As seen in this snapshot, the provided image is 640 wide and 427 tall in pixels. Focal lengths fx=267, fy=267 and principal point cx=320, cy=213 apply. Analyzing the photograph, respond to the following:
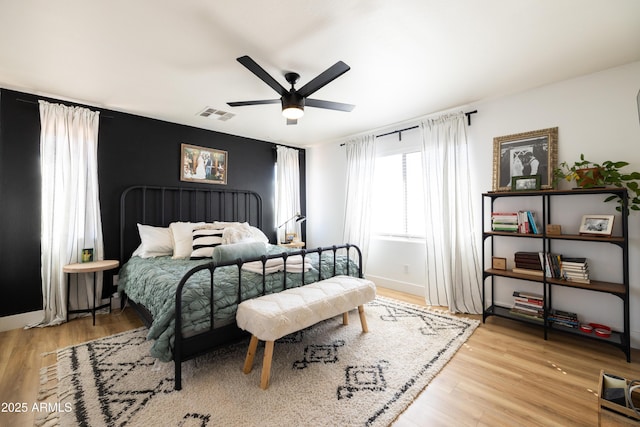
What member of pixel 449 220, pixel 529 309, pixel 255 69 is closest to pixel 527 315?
pixel 529 309

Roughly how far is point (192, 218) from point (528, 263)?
14.2 ft

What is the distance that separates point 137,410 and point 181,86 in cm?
282

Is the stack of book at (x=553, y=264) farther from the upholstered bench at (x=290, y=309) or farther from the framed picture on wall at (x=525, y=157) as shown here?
the upholstered bench at (x=290, y=309)

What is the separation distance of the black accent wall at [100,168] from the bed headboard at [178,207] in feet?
0.32

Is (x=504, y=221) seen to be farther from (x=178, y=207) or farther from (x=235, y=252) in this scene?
(x=178, y=207)

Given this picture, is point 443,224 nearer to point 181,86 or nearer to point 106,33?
point 181,86

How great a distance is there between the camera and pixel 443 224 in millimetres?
3428

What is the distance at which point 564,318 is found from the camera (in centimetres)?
261

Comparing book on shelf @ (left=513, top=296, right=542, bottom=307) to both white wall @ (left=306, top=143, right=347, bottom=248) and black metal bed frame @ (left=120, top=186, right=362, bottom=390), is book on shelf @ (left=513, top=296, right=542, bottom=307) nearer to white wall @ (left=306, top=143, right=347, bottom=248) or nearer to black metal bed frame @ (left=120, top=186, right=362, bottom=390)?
black metal bed frame @ (left=120, top=186, right=362, bottom=390)

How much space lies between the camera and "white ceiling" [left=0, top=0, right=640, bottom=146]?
176cm

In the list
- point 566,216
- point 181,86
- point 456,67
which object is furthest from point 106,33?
point 566,216

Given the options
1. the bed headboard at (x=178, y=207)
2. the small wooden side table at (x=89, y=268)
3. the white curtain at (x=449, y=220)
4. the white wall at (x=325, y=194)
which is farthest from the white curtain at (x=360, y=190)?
the small wooden side table at (x=89, y=268)

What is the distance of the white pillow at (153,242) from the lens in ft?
10.5

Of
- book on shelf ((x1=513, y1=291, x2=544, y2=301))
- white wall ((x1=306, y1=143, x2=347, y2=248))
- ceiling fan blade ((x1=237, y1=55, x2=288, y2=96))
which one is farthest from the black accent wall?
book on shelf ((x1=513, y1=291, x2=544, y2=301))
